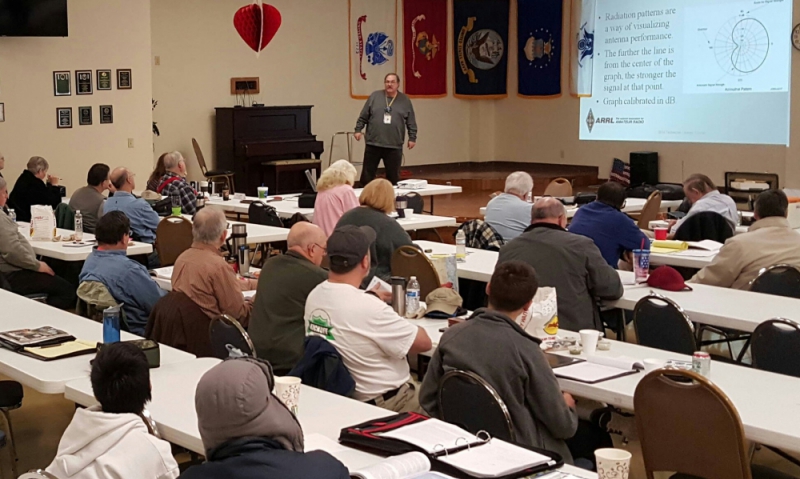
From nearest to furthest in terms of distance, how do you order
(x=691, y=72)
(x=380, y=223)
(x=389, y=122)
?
(x=380, y=223) < (x=389, y=122) < (x=691, y=72)

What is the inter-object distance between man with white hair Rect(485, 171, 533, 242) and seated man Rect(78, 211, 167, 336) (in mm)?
2725

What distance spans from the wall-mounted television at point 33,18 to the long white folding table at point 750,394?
9.12m

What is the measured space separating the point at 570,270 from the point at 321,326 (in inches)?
60.1

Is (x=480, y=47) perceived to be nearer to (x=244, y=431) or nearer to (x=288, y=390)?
(x=288, y=390)

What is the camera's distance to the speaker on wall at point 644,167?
49.9 feet

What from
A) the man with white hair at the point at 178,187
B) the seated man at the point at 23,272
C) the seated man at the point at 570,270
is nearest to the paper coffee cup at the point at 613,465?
the seated man at the point at 570,270

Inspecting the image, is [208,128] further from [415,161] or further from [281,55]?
[415,161]

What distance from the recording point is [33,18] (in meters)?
11.5

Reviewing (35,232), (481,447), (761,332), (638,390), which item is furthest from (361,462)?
(35,232)

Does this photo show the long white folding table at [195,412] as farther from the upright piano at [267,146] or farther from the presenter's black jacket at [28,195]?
the upright piano at [267,146]

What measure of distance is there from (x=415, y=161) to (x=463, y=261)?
1140 centimetres

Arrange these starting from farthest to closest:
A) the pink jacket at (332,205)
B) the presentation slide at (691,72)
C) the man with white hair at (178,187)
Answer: the presentation slide at (691,72)
the man with white hair at (178,187)
the pink jacket at (332,205)

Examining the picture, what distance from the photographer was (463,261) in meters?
6.38

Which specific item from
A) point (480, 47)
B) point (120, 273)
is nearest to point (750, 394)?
point (120, 273)
